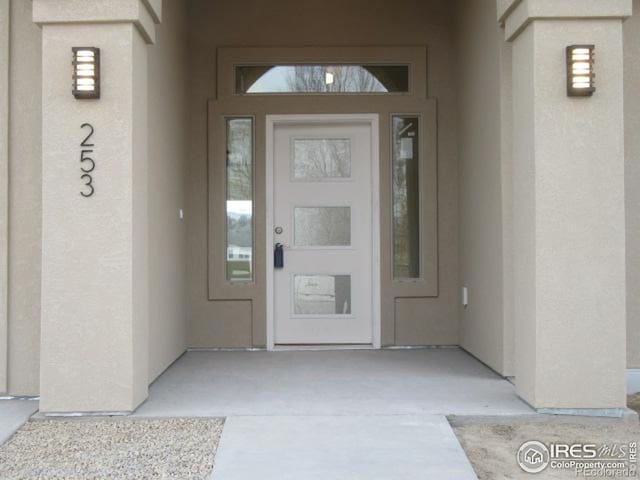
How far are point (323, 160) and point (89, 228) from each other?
2.78 m

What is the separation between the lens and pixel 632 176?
4.62 m

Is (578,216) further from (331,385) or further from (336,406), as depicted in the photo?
(331,385)

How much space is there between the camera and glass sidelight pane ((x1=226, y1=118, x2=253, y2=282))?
601cm

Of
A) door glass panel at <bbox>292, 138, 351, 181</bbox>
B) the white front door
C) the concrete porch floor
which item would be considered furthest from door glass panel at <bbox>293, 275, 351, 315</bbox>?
door glass panel at <bbox>292, 138, 351, 181</bbox>

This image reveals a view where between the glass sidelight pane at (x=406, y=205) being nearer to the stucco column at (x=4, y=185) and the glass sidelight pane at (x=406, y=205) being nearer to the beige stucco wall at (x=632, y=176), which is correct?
the beige stucco wall at (x=632, y=176)

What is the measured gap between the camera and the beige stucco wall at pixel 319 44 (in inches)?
→ 235

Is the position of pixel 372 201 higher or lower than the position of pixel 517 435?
higher

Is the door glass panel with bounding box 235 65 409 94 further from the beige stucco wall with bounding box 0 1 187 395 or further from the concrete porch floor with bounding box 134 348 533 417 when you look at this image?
the concrete porch floor with bounding box 134 348 533 417

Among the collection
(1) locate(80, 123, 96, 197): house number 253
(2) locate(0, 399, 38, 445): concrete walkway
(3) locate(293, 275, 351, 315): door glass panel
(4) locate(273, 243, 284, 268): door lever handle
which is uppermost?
(1) locate(80, 123, 96, 197): house number 253

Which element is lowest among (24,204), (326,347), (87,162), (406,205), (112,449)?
(112,449)

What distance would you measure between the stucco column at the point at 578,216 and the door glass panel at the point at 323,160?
2501 mm

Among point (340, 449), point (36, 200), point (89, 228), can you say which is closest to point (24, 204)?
point (36, 200)

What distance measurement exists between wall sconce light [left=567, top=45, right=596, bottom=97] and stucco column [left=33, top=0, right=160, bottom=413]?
262 centimetres

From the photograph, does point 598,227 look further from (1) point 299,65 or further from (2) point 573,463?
(1) point 299,65
